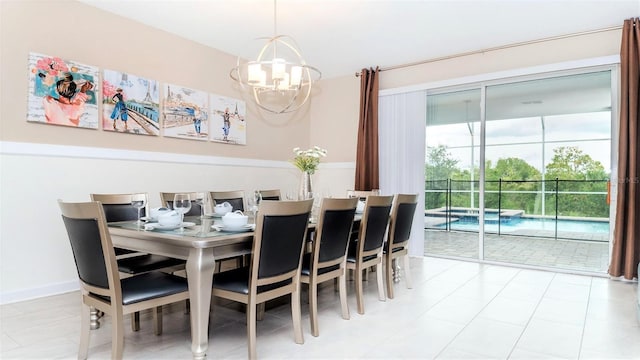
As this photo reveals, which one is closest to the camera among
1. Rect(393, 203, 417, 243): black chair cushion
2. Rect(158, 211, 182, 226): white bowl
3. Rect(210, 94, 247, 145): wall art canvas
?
Rect(158, 211, 182, 226): white bowl

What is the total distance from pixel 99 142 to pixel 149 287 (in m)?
2.22

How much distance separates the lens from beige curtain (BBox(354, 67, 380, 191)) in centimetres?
538

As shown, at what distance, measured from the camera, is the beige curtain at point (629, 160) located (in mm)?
3705

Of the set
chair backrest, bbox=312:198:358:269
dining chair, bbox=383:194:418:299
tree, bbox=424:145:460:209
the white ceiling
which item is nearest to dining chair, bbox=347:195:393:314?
dining chair, bbox=383:194:418:299

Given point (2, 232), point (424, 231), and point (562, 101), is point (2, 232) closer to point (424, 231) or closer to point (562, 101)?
point (424, 231)

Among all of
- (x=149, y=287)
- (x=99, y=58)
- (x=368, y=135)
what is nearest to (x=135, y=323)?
(x=149, y=287)

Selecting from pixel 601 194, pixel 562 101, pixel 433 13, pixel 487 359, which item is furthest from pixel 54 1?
pixel 601 194

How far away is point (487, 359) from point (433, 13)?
309 cm

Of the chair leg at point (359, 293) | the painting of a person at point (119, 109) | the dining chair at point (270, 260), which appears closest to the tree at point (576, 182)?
the chair leg at point (359, 293)

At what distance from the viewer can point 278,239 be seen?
6.72ft

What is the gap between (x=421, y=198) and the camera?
16.7ft

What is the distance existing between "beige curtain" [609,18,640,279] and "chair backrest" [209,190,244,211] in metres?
3.85

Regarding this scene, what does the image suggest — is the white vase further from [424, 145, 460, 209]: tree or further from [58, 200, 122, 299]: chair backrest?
[424, 145, 460, 209]: tree

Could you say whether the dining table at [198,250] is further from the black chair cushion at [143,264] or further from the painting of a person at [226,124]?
the painting of a person at [226,124]
